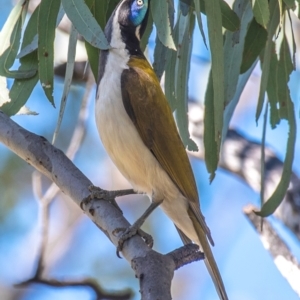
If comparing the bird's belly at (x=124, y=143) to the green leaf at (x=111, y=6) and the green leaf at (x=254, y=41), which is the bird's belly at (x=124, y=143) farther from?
the green leaf at (x=254, y=41)

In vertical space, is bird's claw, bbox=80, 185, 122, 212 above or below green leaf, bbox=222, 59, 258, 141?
below

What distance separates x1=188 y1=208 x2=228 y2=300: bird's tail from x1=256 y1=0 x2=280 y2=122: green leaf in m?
0.39

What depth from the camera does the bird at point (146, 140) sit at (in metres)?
2.10

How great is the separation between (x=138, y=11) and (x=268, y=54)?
16.0 inches

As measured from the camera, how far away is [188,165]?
2.20 m

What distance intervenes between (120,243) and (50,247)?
2.58 meters

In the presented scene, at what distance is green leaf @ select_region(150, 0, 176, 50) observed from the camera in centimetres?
186

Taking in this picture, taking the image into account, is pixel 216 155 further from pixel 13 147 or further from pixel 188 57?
pixel 13 147

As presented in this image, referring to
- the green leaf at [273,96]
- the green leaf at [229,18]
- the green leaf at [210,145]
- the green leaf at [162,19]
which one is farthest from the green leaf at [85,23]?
the green leaf at [273,96]

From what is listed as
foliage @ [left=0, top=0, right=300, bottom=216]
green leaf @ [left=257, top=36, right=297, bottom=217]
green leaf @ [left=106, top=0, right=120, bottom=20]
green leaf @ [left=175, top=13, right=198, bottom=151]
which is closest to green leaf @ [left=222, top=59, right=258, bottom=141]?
foliage @ [left=0, top=0, right=300, bottom=216]

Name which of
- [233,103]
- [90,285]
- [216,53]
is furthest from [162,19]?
[90,285]

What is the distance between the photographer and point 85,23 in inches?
73.4

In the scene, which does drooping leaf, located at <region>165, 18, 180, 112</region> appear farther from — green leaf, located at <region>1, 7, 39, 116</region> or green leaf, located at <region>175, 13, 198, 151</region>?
green leaf, located at <region>1, 7, 39, 116</region>

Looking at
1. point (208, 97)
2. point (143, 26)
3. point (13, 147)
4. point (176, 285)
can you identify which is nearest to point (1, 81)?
point (13, 147)
